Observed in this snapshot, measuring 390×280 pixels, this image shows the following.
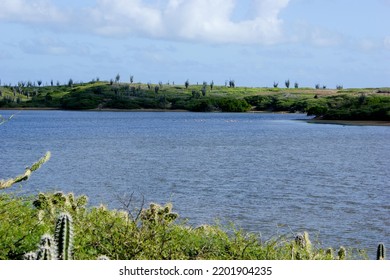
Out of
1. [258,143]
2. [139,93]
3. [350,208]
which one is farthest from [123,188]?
[139,93]

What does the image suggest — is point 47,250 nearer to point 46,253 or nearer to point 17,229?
point 46,253

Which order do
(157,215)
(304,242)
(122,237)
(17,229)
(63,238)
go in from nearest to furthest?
1. (63,238)
2. (17,229)
3. (122,237)
4. (304,242)
5. (157,215)

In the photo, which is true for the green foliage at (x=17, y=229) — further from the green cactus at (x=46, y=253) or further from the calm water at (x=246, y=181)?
the calm water at (x=246, y=181)

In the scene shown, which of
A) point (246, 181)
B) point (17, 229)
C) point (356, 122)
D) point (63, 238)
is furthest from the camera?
point (356, 122)

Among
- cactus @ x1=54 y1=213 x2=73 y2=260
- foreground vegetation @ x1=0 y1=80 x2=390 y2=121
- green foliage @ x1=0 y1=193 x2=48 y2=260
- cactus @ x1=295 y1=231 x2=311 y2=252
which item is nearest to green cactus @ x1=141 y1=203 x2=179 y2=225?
green foliage @ x1=0 y1=193 x2=48 y2=260

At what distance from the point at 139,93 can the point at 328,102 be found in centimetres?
6767

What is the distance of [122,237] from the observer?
9.86 m

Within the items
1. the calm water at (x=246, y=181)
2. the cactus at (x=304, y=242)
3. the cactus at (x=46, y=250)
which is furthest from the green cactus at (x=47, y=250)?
the calm water at (x=246, y=181)

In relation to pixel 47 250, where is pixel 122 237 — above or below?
below

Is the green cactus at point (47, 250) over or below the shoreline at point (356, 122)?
over

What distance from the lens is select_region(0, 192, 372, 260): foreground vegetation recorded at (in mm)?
9164

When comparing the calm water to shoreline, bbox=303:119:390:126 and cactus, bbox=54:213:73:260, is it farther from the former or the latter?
shoreline, bbox=303:119:390:126

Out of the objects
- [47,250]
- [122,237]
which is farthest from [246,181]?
[47,250]

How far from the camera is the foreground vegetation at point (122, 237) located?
9164 mm
